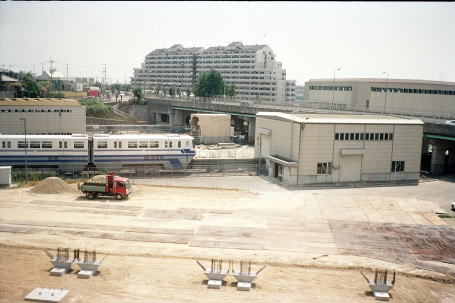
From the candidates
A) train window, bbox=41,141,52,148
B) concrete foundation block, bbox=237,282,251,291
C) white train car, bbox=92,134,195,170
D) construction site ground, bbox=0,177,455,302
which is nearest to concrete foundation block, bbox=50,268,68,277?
construction site ground, bbox=0,177,455,302

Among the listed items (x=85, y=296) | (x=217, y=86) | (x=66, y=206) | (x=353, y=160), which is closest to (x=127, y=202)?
(x=66, y=206)

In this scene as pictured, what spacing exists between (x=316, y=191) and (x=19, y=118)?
3903 centimetres

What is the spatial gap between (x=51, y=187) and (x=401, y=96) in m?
61.9

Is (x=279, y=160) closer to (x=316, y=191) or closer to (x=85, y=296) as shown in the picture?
(x=316, y=191)

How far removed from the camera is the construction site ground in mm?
20641

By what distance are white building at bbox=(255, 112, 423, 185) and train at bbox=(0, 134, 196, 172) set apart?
952 cm

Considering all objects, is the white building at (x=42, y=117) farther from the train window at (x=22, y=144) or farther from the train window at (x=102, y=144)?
the train window at (x=102, y=144)

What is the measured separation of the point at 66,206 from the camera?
3269 centimetres

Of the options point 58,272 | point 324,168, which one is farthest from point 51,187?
point 324,168

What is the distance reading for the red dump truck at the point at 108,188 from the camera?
113ft

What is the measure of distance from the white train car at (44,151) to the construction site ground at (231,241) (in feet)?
19.2

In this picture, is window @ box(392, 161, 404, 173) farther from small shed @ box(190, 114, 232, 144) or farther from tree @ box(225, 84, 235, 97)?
tree @ box(225, 84, 235, 97)

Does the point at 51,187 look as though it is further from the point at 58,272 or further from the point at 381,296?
the point at 381,296

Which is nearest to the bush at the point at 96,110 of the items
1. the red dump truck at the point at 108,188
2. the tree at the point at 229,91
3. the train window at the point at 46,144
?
the tree at the point at 229,91
